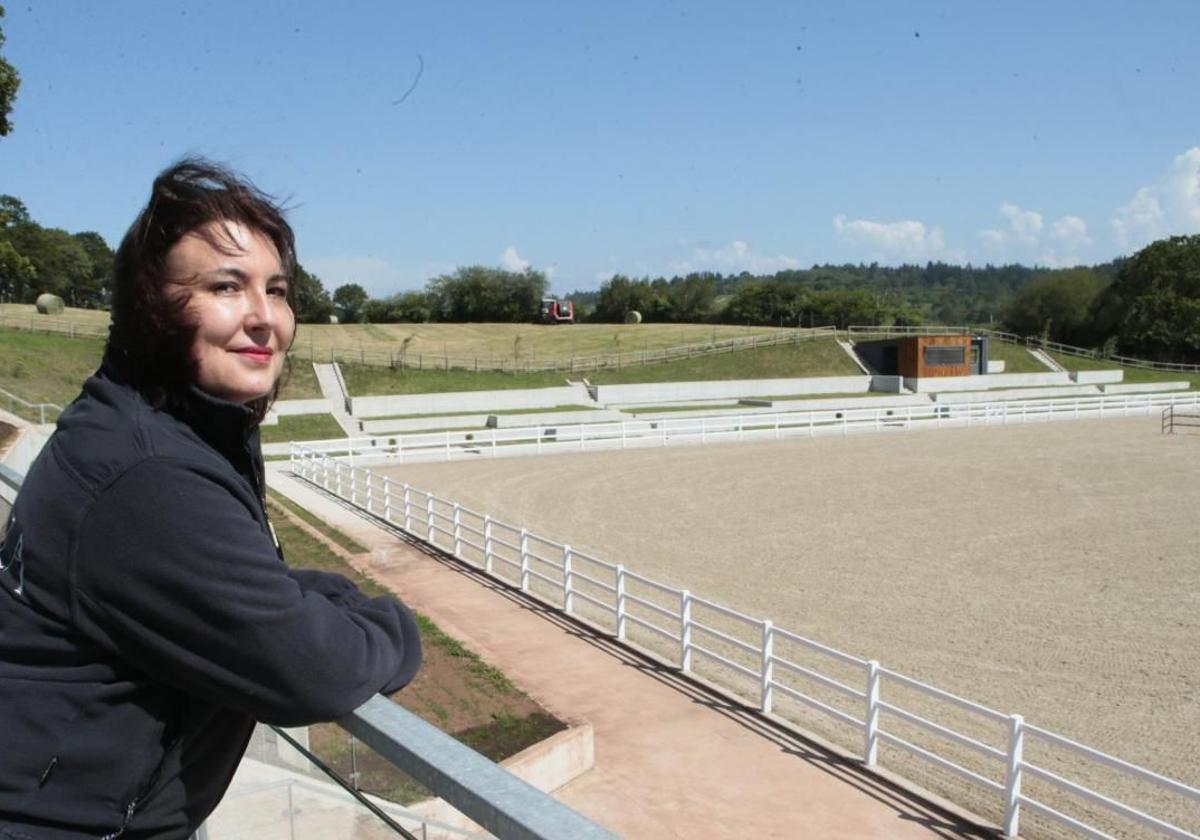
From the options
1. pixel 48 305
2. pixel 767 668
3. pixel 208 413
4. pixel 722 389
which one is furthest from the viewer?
pixel 48 305

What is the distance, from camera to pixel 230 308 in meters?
1.82

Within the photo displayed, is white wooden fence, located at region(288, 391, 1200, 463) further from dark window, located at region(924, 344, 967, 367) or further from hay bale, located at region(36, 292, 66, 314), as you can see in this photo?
hay bale, located at region(36, 292, 66, 314)

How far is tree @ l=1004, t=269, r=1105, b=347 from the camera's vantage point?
97.5m

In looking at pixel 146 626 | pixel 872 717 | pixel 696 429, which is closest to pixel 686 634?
pixel 872 717

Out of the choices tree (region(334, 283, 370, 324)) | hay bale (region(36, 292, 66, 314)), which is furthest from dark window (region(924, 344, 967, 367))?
tree (region(334, 283, 370, 324))

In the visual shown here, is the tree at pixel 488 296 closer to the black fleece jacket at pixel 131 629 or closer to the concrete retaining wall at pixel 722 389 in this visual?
the concrete retaining wall at pixel 722 389

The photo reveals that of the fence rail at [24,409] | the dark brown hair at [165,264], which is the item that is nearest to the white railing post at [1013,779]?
the dark brown hair at [165,264]

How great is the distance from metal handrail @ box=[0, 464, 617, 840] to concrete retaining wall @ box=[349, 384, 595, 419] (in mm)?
43251

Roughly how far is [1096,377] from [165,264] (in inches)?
2874

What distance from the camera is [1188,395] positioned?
162ft

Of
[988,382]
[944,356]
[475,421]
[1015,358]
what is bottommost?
[475,421]

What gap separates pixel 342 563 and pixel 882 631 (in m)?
8.85

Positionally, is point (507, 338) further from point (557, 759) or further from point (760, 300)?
point (557, 759)

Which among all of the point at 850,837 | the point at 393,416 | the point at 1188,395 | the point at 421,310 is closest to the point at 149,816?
the point at 850,837
